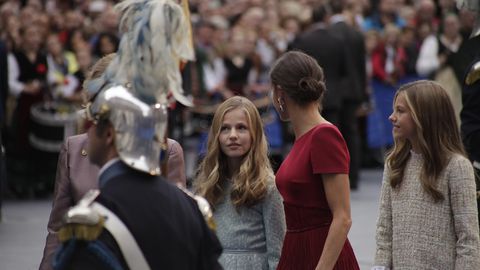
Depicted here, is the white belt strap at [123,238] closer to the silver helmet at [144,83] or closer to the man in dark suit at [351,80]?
the silver helmet at [144,83]

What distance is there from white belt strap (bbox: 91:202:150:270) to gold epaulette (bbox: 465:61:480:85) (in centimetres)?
323

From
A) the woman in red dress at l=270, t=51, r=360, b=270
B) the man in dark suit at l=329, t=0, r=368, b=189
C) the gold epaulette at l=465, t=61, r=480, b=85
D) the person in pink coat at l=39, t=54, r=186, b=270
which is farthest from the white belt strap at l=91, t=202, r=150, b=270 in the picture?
the man in dark suit at l=329, t=0, r=368, b=189

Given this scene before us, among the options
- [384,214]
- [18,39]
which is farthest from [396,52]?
[384,214]

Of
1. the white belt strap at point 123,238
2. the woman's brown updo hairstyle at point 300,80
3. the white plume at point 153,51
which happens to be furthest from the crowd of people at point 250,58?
the white belt strap at point 123,238

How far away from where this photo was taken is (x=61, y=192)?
4.81m

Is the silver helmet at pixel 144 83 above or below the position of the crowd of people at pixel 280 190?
above

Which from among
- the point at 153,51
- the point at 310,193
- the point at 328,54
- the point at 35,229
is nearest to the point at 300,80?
the point at 310,193

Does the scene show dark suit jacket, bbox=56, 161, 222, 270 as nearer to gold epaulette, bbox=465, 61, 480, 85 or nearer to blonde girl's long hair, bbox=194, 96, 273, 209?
blonde girl's long hair, bbox=194, 96, 273, 209

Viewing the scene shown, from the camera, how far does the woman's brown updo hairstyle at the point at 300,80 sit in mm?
4883

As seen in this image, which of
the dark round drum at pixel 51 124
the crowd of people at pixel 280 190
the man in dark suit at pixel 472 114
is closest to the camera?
the crowd of people at pixel 280 190

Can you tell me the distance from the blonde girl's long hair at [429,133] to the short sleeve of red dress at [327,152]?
412mm

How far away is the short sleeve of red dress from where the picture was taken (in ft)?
15.6

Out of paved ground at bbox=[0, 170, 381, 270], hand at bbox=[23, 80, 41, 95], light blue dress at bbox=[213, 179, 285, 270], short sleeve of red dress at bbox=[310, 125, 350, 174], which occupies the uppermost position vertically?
short sleeve of red dress at bbox=[310, 125, 350, 174]

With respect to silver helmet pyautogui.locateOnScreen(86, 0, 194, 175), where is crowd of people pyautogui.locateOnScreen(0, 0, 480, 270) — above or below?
below
